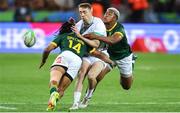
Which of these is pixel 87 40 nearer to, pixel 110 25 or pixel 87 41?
pixel 87 41

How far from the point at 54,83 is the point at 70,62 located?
2.18 ft

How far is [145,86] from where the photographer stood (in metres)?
21.1

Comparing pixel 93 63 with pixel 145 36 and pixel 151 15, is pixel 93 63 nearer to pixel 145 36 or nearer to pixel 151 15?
pixel 145 36

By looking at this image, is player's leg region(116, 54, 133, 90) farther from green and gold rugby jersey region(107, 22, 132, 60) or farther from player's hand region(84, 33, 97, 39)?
player's hand region(84, 33, 97, 39)

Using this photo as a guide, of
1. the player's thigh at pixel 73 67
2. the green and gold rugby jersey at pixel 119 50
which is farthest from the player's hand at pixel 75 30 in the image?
the green and gold rugby jersey at pixel 119 50

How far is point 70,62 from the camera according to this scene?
1462cm

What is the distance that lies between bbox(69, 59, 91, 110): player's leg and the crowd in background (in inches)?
702

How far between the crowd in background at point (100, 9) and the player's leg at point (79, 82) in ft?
58.5

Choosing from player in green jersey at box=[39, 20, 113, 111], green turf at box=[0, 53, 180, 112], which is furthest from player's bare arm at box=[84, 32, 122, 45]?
green turf at box=[0, 53, 180, 112]

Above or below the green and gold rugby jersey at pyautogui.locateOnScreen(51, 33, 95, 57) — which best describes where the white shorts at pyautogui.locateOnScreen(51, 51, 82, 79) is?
below

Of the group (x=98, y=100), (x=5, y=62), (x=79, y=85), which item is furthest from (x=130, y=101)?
(x=5, y=62)

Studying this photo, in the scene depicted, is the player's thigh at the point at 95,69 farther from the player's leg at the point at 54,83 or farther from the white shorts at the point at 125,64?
the white shorts at the point at 125,64

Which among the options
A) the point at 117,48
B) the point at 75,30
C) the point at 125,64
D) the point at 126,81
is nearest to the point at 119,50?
the point at 117,48

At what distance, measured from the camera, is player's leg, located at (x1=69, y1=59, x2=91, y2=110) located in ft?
48.6
